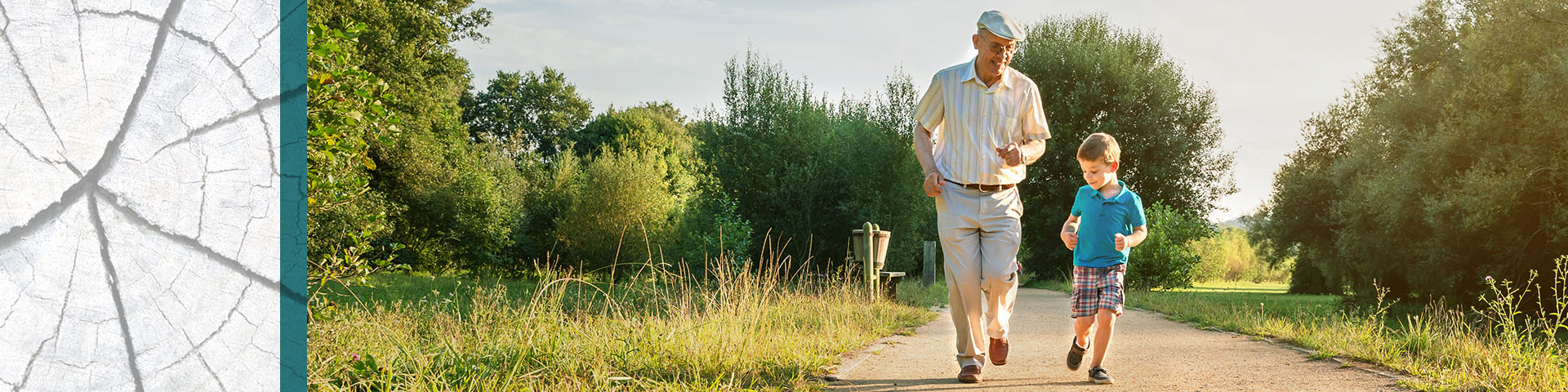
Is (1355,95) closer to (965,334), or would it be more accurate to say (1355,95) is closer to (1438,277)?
(1438,277)

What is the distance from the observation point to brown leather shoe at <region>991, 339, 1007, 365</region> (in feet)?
13.7

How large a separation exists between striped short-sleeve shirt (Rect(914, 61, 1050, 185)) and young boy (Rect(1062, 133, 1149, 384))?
0.33 metres

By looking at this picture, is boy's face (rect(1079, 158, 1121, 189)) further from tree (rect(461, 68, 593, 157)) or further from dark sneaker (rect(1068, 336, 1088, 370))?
tree (rect(461, 68, 593, 157))

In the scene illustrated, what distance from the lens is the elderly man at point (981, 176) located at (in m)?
3.89

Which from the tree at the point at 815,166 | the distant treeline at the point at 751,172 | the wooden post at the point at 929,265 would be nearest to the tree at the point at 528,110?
the distant treeline at the point at 751,172

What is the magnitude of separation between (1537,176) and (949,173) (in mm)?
11452

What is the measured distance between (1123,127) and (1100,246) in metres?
18.4

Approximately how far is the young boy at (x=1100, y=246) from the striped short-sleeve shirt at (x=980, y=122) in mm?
327

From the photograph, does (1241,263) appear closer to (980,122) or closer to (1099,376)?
(1099,376)

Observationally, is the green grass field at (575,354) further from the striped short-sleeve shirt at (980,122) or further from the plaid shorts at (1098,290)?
the plaid shorts at (1098,290)

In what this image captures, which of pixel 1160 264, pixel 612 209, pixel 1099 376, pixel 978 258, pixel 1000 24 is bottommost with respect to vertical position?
pixel 1099 376

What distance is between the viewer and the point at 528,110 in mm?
45500

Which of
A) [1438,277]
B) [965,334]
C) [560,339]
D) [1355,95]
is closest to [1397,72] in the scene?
[1355,95]

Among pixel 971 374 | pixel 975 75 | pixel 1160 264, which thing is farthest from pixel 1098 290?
pixel 1160 264
